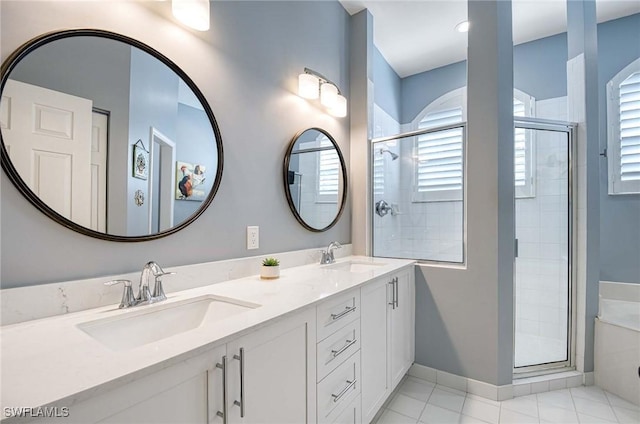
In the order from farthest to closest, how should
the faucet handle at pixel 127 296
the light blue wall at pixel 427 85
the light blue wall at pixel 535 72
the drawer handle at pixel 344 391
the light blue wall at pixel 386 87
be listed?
the light blue wall at pixel 427 85 < the light blue wall at pixel 386 87 < the light blue wall at pixel 535 72 < the drawer handle at pixel 344 391 < the faucet handle at pixel 127 296

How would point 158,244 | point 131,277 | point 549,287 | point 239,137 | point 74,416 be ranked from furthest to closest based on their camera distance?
point 549,287 → point 239,137 → point 158,244 → point 131,277 → point 74,416

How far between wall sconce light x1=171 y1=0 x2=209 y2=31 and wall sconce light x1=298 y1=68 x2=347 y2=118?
2.42ft

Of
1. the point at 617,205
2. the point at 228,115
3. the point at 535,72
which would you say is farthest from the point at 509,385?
the point at 535,72

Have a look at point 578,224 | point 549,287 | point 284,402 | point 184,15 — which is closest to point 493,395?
point 549,287

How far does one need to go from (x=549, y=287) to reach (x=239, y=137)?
8.05 ft

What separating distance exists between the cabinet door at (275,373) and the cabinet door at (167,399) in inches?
2.3

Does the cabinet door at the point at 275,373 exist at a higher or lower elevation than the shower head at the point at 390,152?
lower

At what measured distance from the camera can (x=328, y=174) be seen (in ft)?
7.41

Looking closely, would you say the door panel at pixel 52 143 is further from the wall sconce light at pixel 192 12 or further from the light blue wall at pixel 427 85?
the light blue wall at pixel 427 85

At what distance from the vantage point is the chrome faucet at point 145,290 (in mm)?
1013

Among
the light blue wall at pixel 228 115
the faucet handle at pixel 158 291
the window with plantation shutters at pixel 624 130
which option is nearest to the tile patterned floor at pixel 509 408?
the light blue wall at pixel 228 115

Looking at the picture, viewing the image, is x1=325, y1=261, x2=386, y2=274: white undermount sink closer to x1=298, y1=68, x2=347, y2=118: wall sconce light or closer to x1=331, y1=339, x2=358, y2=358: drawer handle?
x1=331, y1=339, x2=358, y2=358: drawer handle

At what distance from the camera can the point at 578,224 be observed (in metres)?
2.13

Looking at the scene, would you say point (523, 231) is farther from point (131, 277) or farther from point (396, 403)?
point (131, 277)
